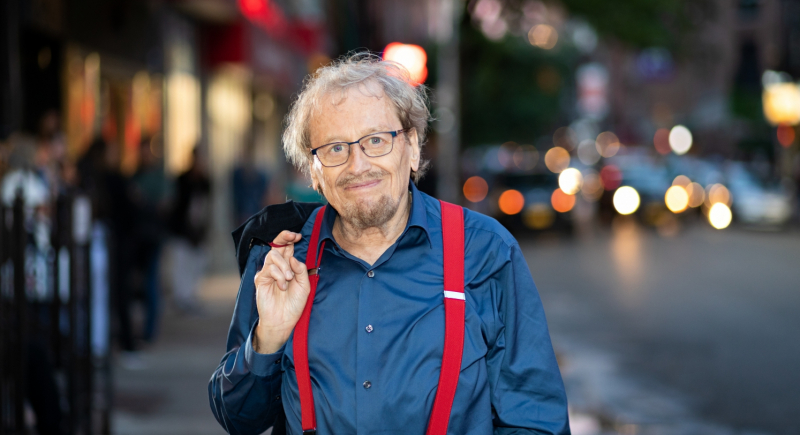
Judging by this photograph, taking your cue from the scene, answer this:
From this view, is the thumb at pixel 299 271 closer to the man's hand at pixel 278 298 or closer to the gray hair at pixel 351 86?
the man's hand at pixel 278 298

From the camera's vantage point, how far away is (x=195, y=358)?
8.67m

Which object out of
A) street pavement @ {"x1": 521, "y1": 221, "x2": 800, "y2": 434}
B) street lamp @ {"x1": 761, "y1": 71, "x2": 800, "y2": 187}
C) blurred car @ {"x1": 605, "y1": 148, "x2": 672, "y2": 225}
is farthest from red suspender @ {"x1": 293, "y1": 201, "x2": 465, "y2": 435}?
street lamp @ {"x1": 761, "y1": 71, "x2": 800, "y2": 187}

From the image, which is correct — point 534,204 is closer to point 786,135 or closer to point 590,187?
point 590,187

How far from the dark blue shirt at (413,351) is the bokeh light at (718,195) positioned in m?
28.7

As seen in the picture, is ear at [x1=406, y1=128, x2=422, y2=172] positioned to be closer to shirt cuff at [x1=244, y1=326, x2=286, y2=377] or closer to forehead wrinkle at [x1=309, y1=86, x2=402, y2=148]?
forehead wrinkle at [x1=309, y1=86, x2=402, y2=148]

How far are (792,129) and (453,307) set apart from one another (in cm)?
3282

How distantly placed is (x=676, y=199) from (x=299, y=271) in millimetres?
26474

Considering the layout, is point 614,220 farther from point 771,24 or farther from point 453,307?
point 771,24

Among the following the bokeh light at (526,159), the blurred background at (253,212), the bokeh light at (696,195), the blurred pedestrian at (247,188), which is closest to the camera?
the blurred background at (253,212)

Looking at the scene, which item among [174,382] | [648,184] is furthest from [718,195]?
[174,382]

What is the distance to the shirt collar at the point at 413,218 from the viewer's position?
2.69 metres

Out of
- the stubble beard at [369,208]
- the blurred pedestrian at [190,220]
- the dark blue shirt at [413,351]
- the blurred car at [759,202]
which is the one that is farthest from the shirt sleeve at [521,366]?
the blurred car at [759,202]

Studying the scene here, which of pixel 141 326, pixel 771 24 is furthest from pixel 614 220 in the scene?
pixel 771 24

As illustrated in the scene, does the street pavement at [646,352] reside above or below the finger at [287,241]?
below
